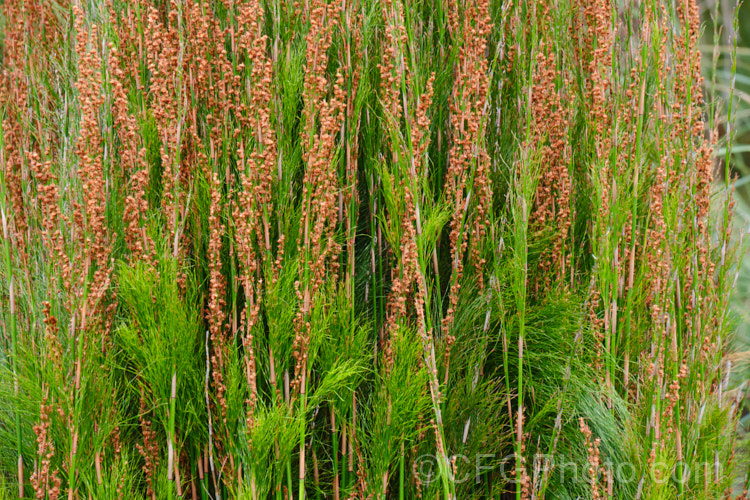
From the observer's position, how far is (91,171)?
1653 mm

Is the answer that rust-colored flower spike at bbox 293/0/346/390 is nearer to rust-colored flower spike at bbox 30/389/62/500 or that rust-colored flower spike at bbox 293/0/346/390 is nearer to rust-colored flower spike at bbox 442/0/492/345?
rust-colored flower spike at bbox 442/0/492/345

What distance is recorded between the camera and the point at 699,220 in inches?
74.5

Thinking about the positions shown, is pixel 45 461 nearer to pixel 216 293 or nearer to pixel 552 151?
pixel 216 293

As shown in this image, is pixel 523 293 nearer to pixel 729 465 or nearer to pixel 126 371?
pixel 729 465

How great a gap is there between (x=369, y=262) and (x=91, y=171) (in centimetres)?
80

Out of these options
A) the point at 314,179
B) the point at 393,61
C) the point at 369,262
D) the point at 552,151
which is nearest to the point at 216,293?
the point at 314,179

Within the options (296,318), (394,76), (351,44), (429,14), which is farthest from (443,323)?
(429,14)

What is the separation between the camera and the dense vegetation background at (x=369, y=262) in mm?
1700

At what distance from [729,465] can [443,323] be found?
0.93 metres

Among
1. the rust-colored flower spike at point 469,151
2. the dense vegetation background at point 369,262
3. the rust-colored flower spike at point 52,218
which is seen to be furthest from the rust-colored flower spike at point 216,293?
the rust-colored flower spike at point 469,151

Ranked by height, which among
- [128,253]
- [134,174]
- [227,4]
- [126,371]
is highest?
[227,4]

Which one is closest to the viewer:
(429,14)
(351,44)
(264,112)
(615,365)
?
(264,112)

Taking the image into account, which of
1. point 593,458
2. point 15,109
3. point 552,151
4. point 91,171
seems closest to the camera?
point 91,171

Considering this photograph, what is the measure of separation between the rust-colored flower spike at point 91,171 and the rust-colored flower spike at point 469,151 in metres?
0.91
